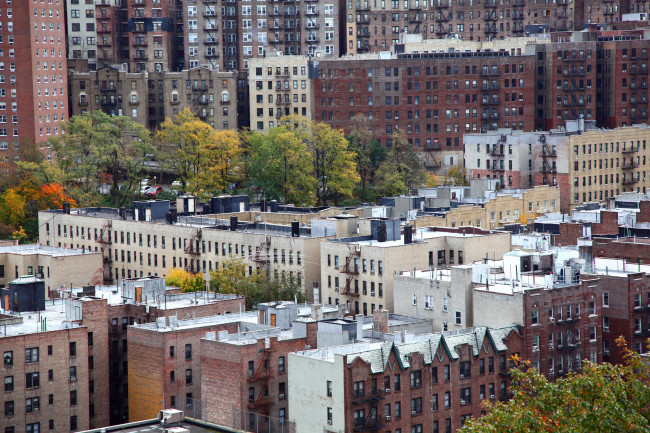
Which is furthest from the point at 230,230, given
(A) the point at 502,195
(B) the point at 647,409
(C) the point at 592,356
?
(B) the point at 647,409

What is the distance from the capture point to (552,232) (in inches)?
5896

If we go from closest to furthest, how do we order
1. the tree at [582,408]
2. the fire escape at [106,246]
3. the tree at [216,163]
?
the tree at [582,408]
the fire escape at [106,246]
the tree at [216,163]

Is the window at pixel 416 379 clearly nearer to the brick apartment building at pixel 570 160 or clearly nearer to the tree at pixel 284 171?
the brick apartment building at pixel 570 160

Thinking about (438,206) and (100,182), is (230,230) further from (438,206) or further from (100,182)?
(100,182)

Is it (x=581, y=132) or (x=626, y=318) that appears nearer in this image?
(x=626, y=318)

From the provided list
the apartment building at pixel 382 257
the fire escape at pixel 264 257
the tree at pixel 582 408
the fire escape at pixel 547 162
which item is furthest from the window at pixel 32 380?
the fire escape at pixel 547 162

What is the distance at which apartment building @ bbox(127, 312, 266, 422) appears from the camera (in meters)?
101

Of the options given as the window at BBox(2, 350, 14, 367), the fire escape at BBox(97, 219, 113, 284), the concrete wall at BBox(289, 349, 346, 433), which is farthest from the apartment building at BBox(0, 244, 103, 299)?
the concrete wall at BBox(289, 349, 346, 433)

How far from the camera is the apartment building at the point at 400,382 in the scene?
86.8 m

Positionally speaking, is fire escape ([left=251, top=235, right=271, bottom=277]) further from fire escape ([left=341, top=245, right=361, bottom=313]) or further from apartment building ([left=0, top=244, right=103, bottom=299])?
apartment building ([left=0, top=244, right=103, bottom=299])

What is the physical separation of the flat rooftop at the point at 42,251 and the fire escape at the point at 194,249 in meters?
11.0

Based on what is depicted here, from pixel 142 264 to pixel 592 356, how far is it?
62829 millimetres

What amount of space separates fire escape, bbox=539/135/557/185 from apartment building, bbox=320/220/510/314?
5292cm

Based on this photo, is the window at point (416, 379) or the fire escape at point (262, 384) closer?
the window at point (416, 379)
